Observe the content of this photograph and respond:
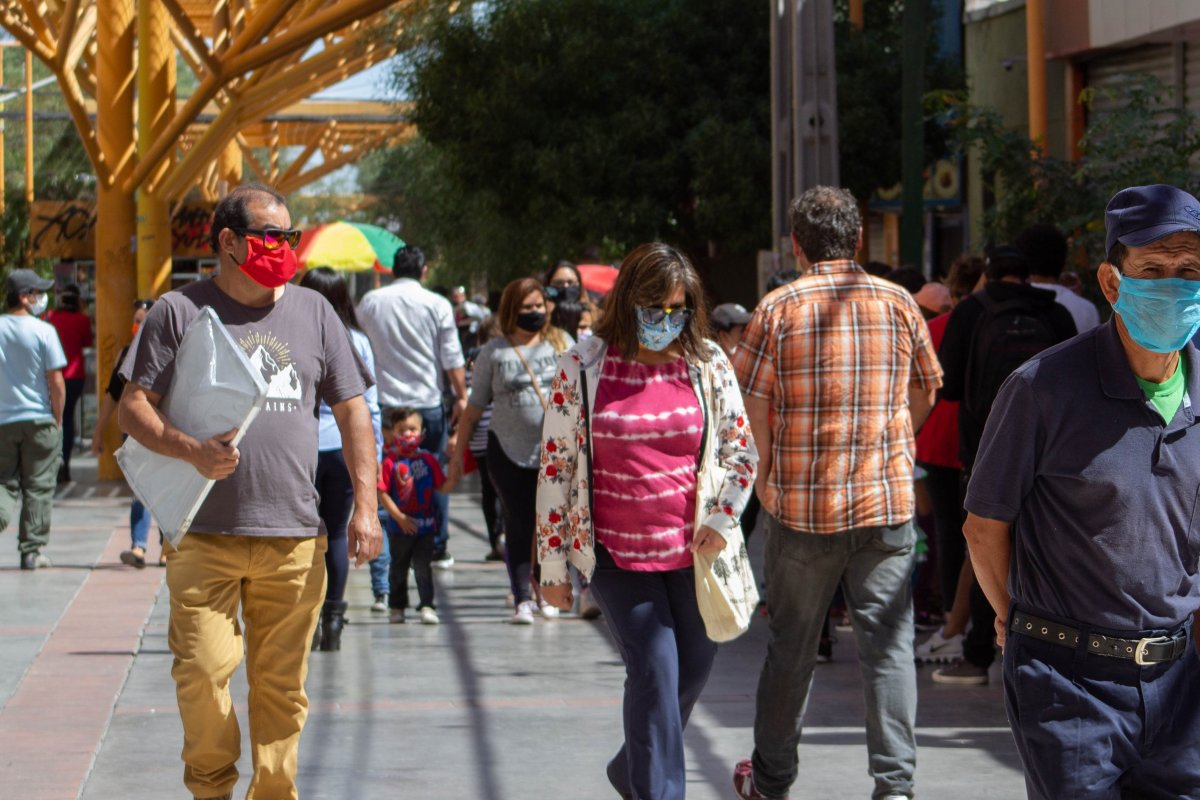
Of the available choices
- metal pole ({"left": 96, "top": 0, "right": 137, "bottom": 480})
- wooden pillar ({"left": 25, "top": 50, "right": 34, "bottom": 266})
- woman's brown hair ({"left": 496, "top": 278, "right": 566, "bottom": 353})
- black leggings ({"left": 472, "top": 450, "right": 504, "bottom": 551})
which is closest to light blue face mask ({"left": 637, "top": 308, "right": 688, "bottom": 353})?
woman's brown hair ({"left": 496, "top": 278, "right": 566, "bottom": 353})

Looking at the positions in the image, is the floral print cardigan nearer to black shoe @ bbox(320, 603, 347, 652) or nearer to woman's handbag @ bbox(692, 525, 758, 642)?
woman's handbag @ bbox(692, 525, 758, 642)

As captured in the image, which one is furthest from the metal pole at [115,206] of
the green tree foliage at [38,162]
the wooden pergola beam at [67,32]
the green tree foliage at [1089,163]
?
the green tree foliage at [1089,163]

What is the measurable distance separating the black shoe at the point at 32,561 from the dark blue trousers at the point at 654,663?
7431mm

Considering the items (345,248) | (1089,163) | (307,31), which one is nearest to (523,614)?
(1089,163)

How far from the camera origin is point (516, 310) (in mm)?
9422

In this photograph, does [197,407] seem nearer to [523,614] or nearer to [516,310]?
[516,310]

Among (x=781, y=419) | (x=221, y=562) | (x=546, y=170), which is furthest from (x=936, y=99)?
(x=221, y=562)

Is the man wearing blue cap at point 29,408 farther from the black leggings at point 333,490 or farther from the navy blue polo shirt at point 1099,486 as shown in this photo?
the navy blue polo shirt at point 1099,486

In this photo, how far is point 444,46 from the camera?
816 inches

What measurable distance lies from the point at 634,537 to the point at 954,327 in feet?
8.89

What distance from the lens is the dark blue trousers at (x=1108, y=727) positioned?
3.49 meters

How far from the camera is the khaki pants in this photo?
5.25m

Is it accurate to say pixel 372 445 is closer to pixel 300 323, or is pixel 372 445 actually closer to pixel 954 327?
pixel 300 323

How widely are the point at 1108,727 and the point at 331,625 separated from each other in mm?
5765
